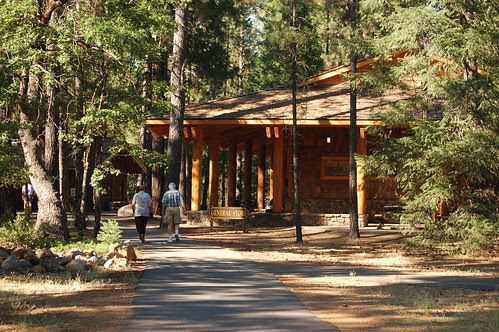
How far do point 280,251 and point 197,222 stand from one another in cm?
819

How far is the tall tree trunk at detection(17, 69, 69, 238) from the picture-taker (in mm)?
15023

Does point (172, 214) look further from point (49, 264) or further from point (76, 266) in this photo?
point (76, 266)

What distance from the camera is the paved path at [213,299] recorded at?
6.73m

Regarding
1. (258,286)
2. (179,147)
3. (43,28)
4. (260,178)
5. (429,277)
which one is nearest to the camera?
(258,286)

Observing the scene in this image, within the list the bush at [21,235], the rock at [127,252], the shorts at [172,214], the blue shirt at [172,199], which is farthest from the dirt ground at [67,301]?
the blue shirt at [172,199]

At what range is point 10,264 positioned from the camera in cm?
1089

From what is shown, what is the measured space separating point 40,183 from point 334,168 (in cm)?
1428

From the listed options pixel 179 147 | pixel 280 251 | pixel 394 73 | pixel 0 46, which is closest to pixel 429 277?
pixel 280 251

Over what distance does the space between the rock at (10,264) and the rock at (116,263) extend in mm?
1628

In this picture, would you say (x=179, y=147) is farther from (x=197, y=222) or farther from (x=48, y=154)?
(x=48, y=154)

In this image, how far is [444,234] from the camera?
50.6 ft

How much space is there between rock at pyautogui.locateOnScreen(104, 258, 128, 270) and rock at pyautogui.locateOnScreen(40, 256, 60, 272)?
36.4 inches

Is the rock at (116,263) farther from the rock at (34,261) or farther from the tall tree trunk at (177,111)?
the tall tree trunk at (177,111)

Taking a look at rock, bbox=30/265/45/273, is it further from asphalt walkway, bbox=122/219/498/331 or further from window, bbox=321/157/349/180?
window, bbox=321/157/349/180
